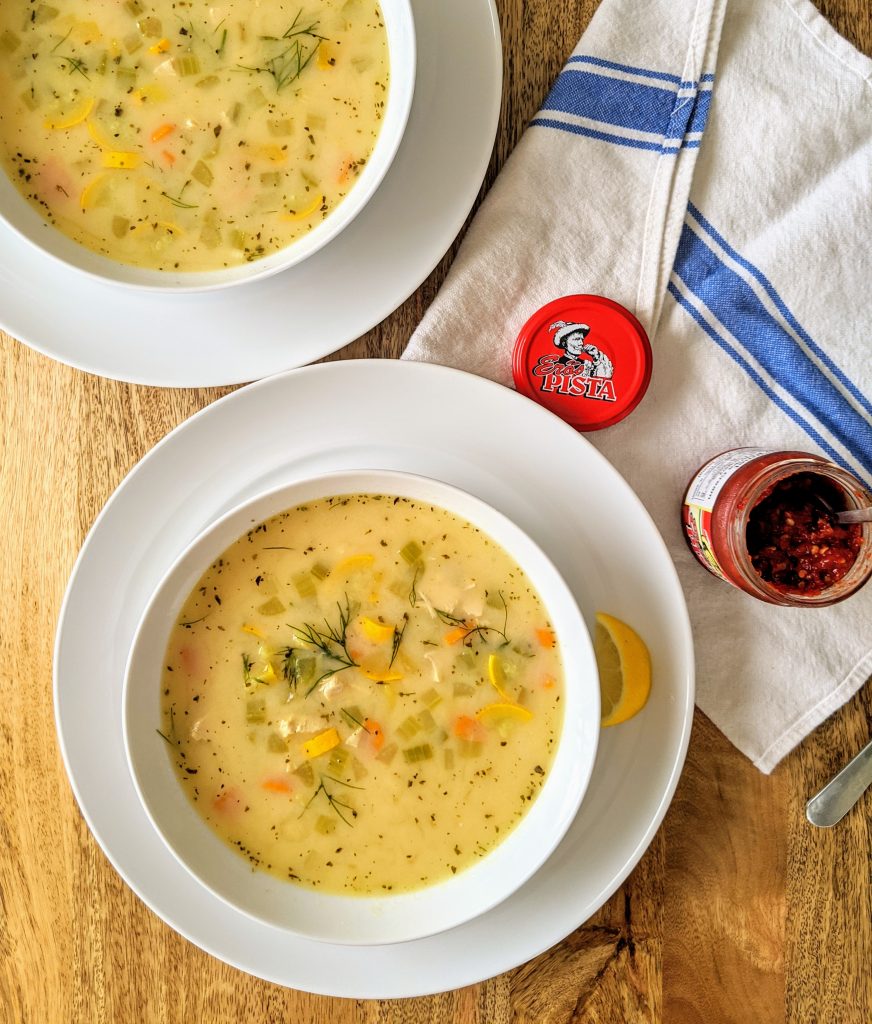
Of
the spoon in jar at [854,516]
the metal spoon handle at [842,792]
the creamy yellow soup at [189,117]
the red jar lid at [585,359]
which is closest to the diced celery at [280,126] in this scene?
the creamy yellow soup at [189,117]

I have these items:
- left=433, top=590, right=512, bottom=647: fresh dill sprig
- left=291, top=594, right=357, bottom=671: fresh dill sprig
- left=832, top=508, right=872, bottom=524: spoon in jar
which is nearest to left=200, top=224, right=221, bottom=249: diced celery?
left=291, top=594, right=357, bottom=671: fresh dill sprig

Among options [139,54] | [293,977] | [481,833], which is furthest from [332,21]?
[293,977]

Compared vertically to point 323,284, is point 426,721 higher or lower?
lower

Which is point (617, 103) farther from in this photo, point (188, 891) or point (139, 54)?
point (188, 891)

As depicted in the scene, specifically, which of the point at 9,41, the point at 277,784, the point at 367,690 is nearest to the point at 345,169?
the point at 9,41

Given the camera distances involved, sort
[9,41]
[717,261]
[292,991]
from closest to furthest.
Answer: [9,41]
[717,261]
[292,991]

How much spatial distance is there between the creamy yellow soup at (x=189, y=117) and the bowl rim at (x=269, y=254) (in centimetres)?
2

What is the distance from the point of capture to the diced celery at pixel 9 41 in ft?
5.97

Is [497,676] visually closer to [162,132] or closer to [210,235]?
[210,235]

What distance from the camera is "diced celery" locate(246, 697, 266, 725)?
1.86 metres

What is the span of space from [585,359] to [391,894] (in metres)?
1.24

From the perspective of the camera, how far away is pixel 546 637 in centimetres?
185

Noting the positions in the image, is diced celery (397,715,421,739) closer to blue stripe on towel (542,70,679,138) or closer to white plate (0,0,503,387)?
white plate (0,0,503,387)

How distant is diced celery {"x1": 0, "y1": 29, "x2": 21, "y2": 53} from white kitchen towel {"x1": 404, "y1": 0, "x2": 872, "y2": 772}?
1006 millimetres
